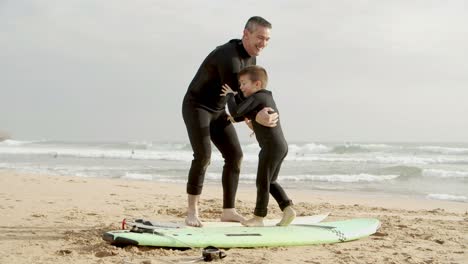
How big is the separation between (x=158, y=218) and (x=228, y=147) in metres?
1.52

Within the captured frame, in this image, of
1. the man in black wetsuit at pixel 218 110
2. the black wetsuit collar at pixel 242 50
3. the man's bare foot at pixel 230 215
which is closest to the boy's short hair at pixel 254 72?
the man in black wetsuit at pixel 218 110

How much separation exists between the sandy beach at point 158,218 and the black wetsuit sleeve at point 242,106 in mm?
→ 1176

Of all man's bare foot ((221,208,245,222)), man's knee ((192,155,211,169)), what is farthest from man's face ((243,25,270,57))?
man's bare foot ((221,208,245,222))

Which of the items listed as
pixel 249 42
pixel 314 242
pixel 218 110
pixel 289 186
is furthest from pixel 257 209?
pixel 289 186

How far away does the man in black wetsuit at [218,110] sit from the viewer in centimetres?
430

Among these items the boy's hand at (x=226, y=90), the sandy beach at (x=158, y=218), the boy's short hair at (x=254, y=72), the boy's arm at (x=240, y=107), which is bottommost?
the sandy beach at (x=158, y=218)

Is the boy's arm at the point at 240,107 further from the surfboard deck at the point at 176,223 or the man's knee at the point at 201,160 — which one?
the surfboard deck at the point at 176,223

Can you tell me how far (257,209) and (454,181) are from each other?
10645mm

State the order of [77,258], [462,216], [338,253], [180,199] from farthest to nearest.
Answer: [180,199] < [462,216] < [338,253] < [77,258]

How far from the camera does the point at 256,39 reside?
4.32 meters

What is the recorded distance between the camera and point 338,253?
3.85 meters

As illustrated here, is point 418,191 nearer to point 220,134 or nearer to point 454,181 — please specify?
point 454,181

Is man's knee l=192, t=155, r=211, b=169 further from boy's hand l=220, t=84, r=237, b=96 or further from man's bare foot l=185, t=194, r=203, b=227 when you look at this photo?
boy's hand l=220, t=84, r=237, b=96

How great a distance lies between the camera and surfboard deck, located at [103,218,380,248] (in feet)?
12.2
